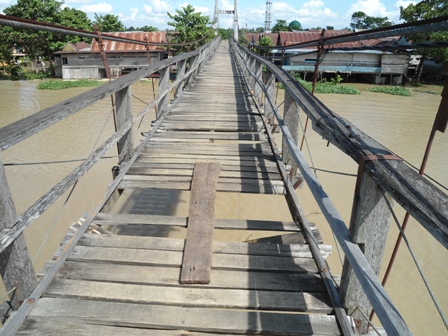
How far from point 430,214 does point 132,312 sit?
5.23 ft

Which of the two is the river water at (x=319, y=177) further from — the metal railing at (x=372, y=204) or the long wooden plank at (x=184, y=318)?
the metal railing at (x=372, y=204)

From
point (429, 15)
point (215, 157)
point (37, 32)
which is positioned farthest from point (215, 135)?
point (37, 32)

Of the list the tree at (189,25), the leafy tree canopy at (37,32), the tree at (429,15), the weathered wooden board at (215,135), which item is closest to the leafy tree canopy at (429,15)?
the tree at (429,15)

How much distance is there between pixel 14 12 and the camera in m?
30.0

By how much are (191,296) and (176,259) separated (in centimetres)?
38

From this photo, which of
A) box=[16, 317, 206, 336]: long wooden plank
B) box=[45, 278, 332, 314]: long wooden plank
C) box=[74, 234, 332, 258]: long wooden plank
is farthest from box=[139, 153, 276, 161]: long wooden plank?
box=[16, 317, 206, 336]: long wooden plank

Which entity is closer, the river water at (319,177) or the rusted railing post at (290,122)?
the rusted railing post at (290,122)

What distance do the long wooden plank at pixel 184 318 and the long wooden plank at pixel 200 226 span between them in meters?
0.26

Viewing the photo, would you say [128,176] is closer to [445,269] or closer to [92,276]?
[92,276]

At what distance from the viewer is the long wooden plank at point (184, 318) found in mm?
1781

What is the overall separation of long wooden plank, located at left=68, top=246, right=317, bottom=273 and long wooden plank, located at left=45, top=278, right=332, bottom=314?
0.21m

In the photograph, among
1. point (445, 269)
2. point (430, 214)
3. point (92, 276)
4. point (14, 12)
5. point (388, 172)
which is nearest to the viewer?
point (430, 214)

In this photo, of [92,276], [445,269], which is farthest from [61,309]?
[445,269]

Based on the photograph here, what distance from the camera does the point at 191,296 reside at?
199 cm
